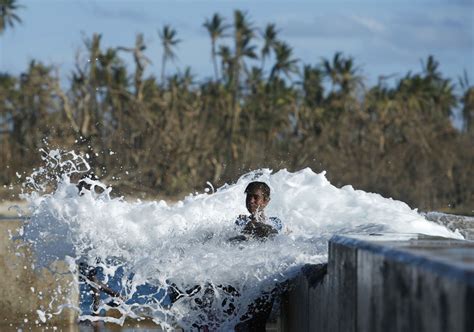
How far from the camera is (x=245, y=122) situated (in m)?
74.7

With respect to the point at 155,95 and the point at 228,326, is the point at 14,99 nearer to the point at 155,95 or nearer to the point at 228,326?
the point at 155,95

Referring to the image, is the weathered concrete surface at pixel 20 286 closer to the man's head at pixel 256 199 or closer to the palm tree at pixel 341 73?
the man's head at pixel 256 199

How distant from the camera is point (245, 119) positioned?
74938 millimetres

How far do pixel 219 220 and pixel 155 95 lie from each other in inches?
2278

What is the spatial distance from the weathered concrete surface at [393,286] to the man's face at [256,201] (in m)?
1.57

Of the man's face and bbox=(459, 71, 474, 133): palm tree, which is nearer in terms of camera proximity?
the man's face

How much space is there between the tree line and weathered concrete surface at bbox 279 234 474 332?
137ft

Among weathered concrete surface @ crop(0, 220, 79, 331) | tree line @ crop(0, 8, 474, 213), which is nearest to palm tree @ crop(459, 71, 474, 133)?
tree line @ crop(0, 8, 474, 213)

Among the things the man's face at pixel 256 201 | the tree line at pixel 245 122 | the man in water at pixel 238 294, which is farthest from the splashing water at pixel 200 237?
the tree line at pixel 245 122

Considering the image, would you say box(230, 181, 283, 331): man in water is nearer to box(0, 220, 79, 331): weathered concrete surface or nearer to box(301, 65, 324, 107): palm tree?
box(0, 220, 79, 331): weathered concrete surface

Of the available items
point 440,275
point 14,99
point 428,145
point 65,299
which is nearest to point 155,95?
point 14,99

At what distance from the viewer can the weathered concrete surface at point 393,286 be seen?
3814 mm

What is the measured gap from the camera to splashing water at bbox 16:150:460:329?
26.9 ft

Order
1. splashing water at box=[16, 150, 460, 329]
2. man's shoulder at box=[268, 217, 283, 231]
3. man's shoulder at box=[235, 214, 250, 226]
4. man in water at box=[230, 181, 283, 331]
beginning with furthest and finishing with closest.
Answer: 1. man's shoulder at box=[268, 217, 283, 231]
2. man's shoulder at box=[235, 214, 250, 226]
3. man in water at box=[230, 181, 283, 331]
4. splashing water at box=[16, 150, 460, 329]
